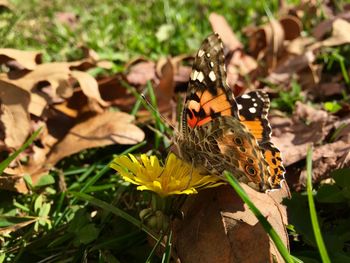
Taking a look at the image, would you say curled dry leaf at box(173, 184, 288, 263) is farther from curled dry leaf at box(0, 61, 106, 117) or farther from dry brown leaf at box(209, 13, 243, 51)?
dry brown leaf at box(209, 13, 243, 51)

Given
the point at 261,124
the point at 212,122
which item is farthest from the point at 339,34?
the point at 212,122

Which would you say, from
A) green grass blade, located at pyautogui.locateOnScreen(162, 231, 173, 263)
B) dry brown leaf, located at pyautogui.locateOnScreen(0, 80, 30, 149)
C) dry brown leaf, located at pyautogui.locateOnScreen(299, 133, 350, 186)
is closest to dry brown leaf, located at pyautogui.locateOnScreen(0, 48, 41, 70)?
dry brown leaf, located at pyautogui.locateOnScreen(0, 80, 30, 149)

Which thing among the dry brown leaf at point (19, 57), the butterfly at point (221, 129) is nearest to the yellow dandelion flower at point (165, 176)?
the butterfly at point (221, 129)

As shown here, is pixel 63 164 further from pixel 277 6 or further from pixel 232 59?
pixel 277 6

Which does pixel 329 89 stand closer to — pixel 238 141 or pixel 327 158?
pixel 327 158

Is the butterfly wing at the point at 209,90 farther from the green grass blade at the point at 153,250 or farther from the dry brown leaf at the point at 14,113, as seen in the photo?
the dry brown leaf at the point at 14,113
